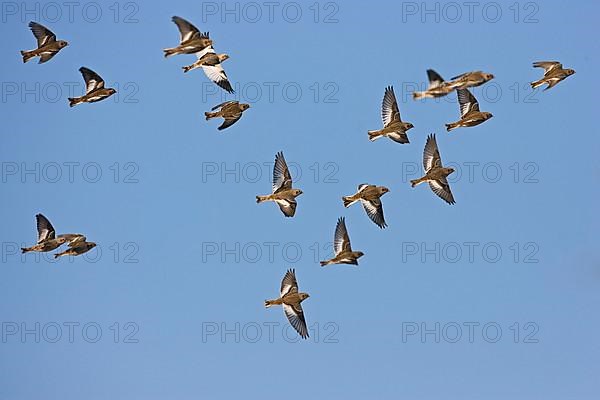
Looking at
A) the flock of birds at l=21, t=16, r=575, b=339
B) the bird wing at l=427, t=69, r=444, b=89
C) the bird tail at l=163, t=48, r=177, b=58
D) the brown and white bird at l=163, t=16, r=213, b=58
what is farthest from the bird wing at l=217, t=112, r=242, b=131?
the bird wing at l=427, t=69, r=444, b=89

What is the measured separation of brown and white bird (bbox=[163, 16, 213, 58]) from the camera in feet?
160

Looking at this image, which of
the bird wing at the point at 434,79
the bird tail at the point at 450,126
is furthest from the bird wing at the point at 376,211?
the bird wing at the point at 434,79

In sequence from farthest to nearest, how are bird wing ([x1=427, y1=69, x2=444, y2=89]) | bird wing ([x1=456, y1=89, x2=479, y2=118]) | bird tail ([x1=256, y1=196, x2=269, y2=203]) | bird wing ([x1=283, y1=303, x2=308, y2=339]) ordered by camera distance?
bird tail ([x1=256, y1=196, x2=269, y2=203])
bird wing ([x1=283, y1=303, x2=308, y2=339])
bird wing ([x1=456, y1=89, x2=479, y2=118])
bird wing ([x1=427, y1=69, x2=444, y2=89])

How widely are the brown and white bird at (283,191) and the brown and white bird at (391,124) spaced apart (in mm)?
3785

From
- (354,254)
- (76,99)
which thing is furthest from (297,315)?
(76,99)

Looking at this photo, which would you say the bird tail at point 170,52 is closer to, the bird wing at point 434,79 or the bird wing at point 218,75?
the bird wing at point 218,75

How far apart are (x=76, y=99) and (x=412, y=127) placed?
39.1 ft

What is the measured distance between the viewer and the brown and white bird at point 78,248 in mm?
51938

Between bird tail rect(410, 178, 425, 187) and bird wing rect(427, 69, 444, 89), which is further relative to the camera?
bird tail rect(410, 178, 425, 187)

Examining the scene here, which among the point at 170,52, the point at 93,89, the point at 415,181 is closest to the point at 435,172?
the point at 415,181

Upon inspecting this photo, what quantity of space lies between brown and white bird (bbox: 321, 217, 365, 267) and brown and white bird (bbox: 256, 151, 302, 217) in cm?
184

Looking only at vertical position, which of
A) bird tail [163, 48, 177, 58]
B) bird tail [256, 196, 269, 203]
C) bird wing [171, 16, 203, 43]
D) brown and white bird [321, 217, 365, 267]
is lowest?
brown and white bird [321, 217, 365, 267]

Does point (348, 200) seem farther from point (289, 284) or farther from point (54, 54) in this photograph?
point (54, 54)

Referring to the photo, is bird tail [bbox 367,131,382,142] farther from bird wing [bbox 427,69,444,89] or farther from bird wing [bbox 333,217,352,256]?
bird wing [bbox 427,69,444,89]
